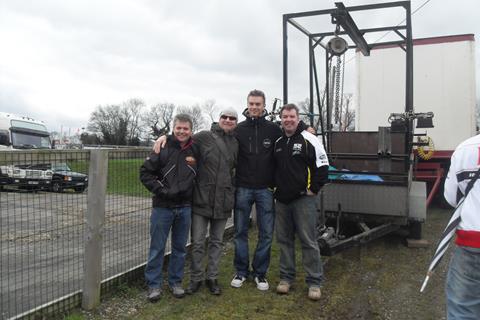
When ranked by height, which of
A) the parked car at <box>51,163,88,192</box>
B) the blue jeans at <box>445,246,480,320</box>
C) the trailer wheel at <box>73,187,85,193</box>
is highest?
the parked car at <box>51,163,88,192</box>

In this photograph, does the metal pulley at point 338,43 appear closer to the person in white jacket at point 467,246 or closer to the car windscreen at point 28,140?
the person in white jacket at point 467,246

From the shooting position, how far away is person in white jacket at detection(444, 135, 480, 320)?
7.95 feet

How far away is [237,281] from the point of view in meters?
4.59

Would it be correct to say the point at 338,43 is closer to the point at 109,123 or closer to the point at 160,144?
the point at 160,144

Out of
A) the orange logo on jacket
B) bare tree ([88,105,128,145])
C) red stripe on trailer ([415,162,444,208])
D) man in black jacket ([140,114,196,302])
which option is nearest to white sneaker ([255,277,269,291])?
man in black jacket ([140,114,196,302])

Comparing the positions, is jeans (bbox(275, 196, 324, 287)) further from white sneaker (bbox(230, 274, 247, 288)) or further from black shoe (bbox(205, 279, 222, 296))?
black shoe (bbox(205, 279, 222, 296))

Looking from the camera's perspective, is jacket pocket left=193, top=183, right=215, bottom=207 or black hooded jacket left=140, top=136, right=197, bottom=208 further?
jacket pocket left=193, top=183, right=215, bottom=207

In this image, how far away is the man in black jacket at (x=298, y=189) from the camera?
430cm

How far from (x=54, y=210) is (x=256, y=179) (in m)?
1.98

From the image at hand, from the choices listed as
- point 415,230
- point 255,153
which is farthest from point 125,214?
point 415,230

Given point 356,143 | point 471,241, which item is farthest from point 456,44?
point 471,241

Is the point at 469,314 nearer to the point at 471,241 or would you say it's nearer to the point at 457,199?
the point at 471,241

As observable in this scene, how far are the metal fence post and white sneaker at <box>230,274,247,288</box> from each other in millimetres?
1434

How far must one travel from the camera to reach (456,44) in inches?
370
